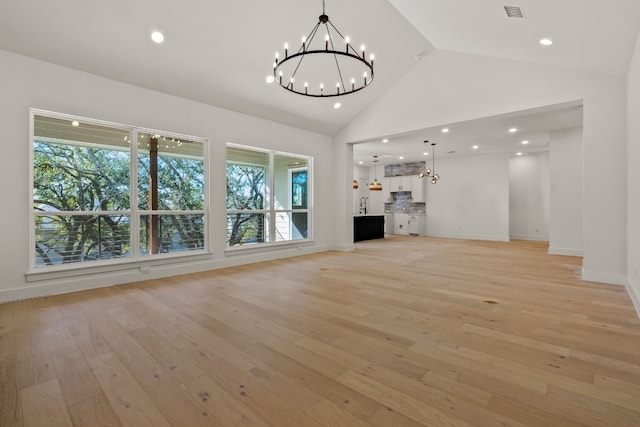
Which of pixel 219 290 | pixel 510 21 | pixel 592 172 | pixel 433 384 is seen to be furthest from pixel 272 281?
pixel 592 172

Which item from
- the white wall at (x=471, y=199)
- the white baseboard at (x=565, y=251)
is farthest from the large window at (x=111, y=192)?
the white wall at (x=471, y=199)

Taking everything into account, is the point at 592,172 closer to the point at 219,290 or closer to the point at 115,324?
the point at 219,290

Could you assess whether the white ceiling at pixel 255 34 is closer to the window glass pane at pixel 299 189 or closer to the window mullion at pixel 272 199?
the window mullion at pixel 272 199

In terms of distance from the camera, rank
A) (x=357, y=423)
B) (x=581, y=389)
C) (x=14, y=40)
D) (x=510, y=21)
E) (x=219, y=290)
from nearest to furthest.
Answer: (x=357, y=423) → (x=581, y=389) → (x=14, y=40) → (x=510, y=21) → (x=219, y=290)

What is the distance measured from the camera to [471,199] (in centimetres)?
1078

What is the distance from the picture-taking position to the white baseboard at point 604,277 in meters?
4.16

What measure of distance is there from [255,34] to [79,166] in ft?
10.2

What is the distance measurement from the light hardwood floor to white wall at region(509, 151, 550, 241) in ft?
22.6

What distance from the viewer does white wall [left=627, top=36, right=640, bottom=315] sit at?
3.22 m

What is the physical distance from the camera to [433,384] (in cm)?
180

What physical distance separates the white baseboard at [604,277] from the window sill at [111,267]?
608 cm

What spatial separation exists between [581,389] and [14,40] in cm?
616

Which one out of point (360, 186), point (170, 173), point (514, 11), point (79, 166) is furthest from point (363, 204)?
point (79, 166)

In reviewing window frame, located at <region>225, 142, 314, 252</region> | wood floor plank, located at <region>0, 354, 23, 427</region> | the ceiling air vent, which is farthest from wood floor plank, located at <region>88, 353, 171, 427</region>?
the ceiling air vent
